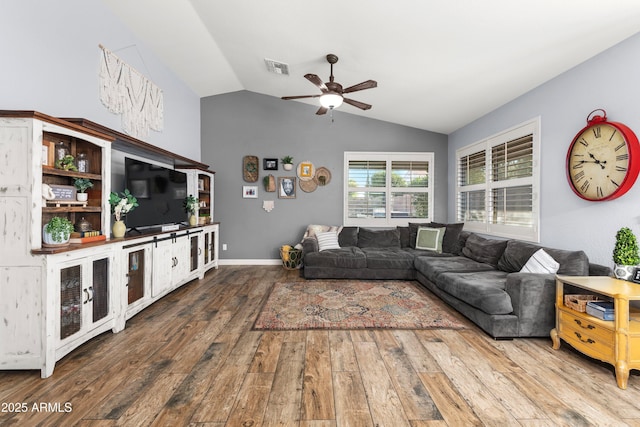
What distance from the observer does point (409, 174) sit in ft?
19.4

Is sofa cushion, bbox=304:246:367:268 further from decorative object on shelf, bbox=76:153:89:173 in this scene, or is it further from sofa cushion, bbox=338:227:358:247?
decorative object on shelf, bbox=76:153:89:173

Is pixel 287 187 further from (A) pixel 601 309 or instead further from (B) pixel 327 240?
(A) pixel 601 309

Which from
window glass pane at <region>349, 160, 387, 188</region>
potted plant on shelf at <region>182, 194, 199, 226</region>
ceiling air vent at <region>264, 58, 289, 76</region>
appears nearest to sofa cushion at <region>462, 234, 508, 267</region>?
window glass pane at <region>349, 160, 387, 188</region>

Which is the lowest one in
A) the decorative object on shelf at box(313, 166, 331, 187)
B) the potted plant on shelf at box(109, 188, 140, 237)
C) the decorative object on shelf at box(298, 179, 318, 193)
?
the potted plant on shelf at box(109, 188, 140, 237)

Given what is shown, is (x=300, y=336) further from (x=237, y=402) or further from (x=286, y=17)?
(x=286, y=17)

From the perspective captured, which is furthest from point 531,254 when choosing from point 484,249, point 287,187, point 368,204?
point 287,187

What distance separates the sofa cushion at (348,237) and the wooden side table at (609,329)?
131 inches

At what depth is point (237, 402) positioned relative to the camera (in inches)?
68.4

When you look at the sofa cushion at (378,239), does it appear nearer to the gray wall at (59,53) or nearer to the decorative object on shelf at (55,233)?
the gray wall at (59,53)

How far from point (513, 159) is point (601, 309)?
8.01 feet

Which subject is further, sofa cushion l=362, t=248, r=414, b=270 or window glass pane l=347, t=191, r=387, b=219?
window glass pane l=347, t=191, r=387, b=219

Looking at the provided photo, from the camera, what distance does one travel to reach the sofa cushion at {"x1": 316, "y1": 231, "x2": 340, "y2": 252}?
5078 mm

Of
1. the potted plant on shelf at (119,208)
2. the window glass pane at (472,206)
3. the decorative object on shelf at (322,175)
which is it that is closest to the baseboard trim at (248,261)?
the decorative object on shelf at (322,175)

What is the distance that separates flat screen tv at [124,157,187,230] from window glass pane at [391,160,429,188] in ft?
13.0
